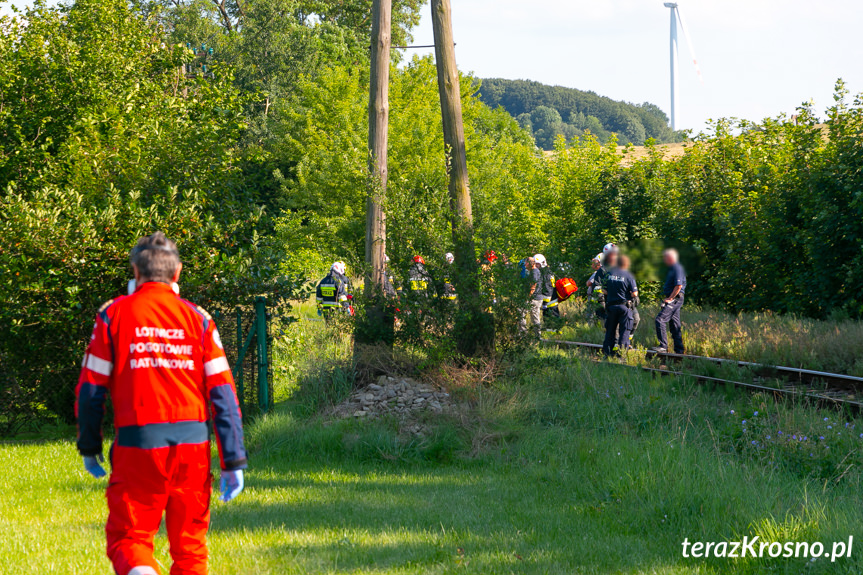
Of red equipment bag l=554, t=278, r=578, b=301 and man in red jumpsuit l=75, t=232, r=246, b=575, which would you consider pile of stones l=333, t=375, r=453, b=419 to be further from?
red equipment bag l=554, t=278, r=578, b=301

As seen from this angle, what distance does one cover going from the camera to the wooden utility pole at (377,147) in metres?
10.9

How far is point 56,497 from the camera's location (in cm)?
671

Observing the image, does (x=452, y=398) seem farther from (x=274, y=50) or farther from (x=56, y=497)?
(x=274, y=50)

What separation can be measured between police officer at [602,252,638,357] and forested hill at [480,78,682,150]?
13326cm

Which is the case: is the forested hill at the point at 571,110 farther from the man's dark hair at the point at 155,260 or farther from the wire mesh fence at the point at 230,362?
the man's dark hair at the point at 155,260

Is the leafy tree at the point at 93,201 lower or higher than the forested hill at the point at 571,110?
lower

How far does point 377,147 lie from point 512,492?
20.1 ft

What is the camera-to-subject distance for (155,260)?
3.77 m

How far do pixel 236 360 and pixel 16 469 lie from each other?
2644mm

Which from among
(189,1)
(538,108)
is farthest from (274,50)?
(538,108)

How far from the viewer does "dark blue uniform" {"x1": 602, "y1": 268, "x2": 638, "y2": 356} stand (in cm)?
1370

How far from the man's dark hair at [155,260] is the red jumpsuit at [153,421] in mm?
55

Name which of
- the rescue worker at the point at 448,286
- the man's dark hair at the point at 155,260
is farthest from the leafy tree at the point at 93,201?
the man's dark hair at the point at 155,260

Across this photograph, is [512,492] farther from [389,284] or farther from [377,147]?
[377,147]
